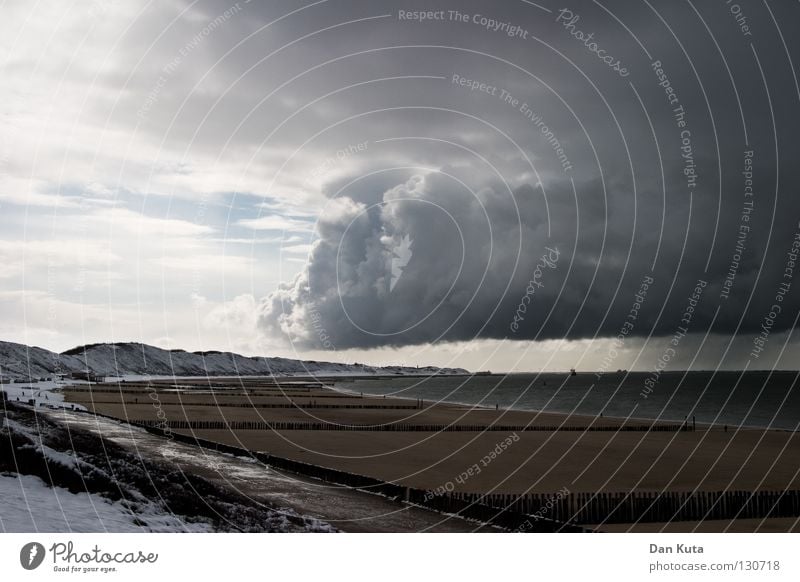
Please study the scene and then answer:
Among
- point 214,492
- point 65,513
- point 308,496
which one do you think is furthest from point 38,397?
point 65,513

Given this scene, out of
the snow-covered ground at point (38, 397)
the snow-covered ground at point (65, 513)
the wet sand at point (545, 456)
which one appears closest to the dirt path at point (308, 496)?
the wet sand at point (545, 456)

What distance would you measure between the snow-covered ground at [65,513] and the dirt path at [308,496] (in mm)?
6499

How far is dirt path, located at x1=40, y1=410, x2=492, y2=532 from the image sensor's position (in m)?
22.9

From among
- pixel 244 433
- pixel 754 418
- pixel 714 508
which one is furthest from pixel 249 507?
pixel 754 418

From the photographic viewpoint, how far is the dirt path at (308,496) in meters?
22.9

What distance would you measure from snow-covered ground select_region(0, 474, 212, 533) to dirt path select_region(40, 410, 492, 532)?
6.50 metres

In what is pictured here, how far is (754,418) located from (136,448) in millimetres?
93049

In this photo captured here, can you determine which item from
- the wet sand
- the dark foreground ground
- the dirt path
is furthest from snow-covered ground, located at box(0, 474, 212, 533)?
the wet sand

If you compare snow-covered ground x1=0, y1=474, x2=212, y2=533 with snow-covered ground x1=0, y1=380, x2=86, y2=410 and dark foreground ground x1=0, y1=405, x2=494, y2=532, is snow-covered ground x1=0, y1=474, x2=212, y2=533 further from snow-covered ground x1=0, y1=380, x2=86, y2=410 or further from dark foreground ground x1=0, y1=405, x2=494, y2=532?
snow-covered ground x1=0, y1=380, x2=86, y2=410

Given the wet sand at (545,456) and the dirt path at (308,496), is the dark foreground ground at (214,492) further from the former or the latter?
the wet sand at (545,456)

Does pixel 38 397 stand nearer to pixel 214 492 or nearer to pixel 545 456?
pixel 545 456

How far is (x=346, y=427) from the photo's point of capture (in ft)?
218

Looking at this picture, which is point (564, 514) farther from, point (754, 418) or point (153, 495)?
point (754, 418)

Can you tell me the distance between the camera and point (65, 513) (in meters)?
15.7
